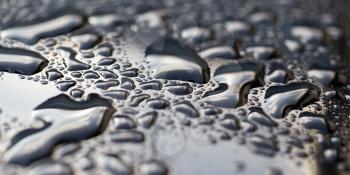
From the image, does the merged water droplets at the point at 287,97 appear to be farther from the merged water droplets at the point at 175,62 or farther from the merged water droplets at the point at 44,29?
the merged water droplets at the point at 44,29

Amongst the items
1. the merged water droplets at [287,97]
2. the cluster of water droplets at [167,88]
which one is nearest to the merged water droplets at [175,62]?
the cluster of water droplets at [167,88]

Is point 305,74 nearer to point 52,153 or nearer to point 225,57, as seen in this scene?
point 225,57

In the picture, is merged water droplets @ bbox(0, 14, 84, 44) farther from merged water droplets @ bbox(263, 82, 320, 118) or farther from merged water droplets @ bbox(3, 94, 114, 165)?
merged water droplets @ bbox(263, 82, 320, 118)

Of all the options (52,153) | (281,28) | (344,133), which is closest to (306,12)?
(281,28)

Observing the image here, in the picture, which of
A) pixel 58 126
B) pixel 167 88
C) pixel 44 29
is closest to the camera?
pixel 58 126

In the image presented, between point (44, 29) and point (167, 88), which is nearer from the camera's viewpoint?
point (167, 88)

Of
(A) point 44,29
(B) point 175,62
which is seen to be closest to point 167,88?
(B) point 175,62

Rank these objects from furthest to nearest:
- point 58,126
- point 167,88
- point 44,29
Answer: point 44,29, point 167,88, point 58,126

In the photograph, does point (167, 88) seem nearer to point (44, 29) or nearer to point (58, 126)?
point (58, 126)

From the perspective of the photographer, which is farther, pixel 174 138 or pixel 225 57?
pixel 225 57

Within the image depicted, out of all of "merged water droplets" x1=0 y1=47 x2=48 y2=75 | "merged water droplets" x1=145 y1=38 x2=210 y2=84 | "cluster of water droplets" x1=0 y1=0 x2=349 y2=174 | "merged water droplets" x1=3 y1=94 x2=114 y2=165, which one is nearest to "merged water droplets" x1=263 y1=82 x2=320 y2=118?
"cluster of water droplets" x1=0 y1=0 x2=349 y2=174

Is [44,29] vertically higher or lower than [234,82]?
higher
